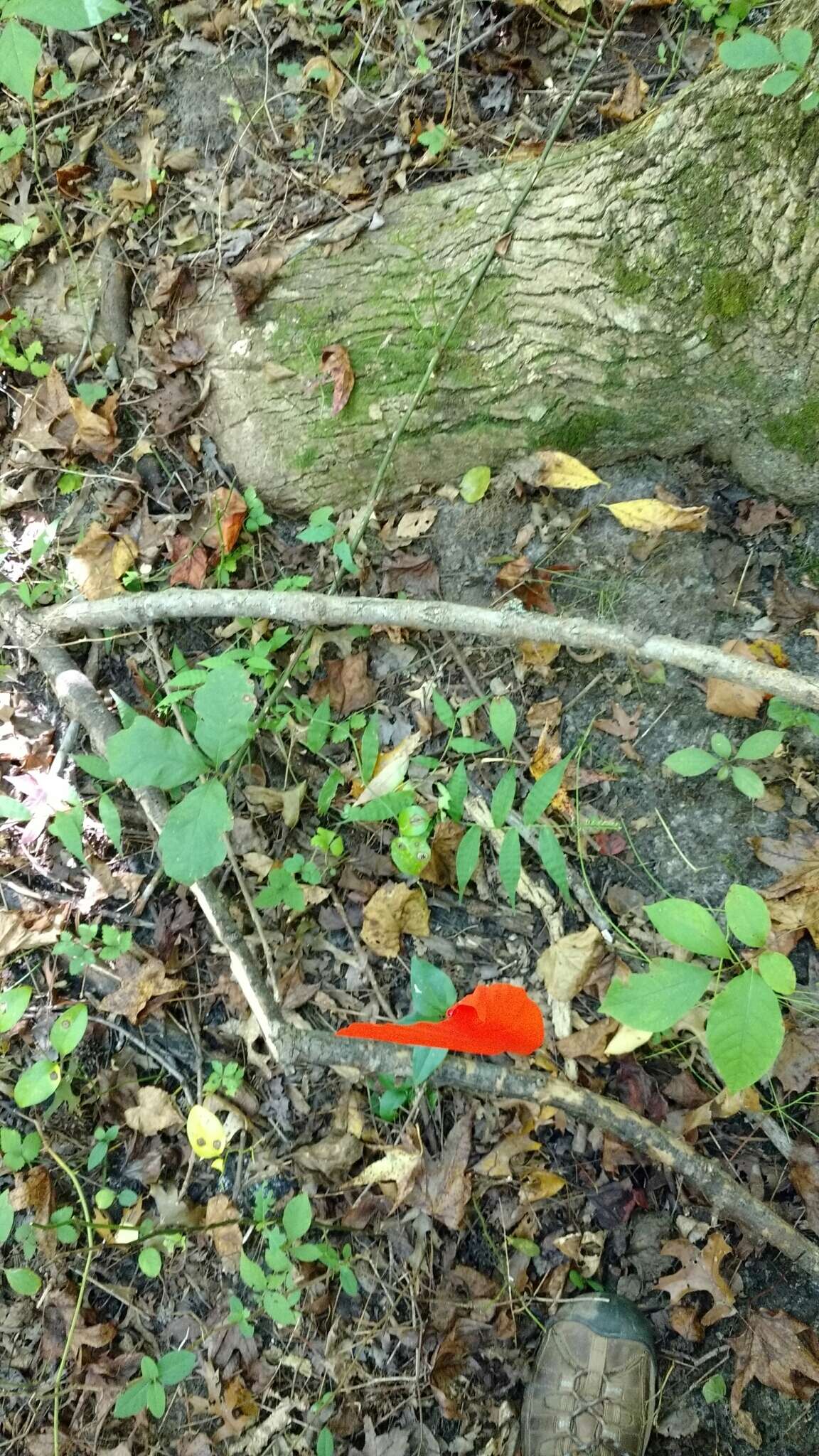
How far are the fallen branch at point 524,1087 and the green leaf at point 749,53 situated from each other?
2071 mm

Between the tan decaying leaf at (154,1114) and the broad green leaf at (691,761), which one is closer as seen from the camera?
the broad green leaf at (691,761)

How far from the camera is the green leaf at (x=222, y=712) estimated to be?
1749 mm

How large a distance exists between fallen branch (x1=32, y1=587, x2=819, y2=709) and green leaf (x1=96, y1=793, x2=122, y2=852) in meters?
0.52

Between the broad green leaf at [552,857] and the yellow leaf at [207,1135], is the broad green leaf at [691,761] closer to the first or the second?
the broad green leaf at [552,857]

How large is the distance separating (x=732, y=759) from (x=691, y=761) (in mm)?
127

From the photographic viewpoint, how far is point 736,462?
2.30 meters

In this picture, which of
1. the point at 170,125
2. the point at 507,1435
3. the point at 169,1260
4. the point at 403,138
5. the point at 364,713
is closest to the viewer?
the point at 507,1435

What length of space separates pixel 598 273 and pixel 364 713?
1.29 metres

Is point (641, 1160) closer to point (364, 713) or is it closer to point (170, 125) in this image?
point (364, 713)

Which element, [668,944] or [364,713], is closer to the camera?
[668,944]

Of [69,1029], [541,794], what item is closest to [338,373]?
[541,794]

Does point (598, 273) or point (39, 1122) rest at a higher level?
point (598, 273)

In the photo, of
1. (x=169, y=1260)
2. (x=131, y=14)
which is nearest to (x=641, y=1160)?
(x=169, y=1260)

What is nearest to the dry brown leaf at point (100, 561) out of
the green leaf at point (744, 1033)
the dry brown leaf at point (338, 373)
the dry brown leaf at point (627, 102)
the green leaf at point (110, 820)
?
the green leaf at point (110, 820)
